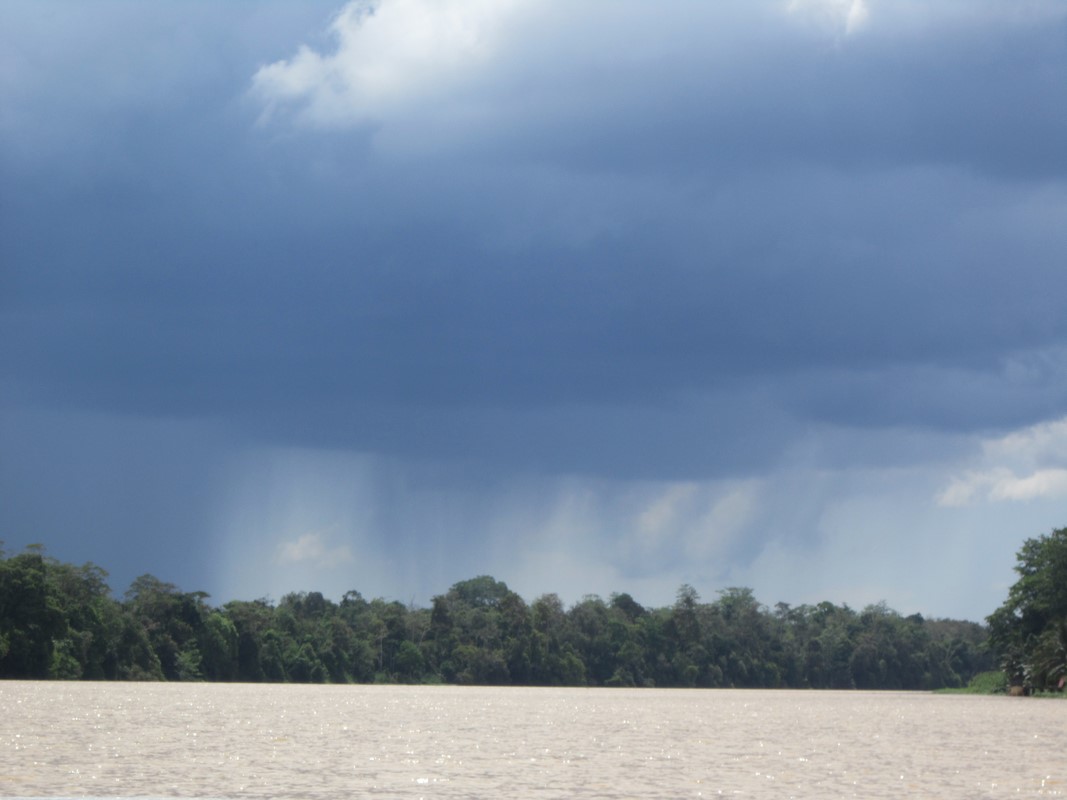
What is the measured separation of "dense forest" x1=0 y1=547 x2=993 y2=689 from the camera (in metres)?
81.1

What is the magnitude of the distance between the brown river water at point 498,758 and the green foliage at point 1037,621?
3934 centimetres

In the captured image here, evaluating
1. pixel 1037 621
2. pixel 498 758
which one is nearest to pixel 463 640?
pixel 1037 621

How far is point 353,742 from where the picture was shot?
72.4 feet

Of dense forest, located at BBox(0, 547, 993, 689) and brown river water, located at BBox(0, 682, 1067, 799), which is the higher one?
dense forest, located at BBox(0, 547, 993, 689)

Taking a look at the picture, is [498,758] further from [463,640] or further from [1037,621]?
[463,640]

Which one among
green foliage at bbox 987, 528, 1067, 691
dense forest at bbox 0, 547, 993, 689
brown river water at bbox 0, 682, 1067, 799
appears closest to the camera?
brown river water at bbox 0, 682, 1067, 799

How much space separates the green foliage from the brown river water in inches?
1549

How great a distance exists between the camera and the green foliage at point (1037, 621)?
67625 mm

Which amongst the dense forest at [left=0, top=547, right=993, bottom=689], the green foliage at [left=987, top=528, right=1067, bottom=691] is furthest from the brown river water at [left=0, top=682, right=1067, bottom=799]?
the dense forest at [left=0, top=547, right=993, bottom=689]

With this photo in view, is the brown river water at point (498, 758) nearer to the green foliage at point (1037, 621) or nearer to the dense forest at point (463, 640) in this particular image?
the green foliage at point (1037, 621)

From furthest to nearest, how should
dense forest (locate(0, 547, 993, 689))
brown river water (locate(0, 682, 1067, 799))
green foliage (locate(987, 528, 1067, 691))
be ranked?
dense forest (locate(0, 547, 993, 689)) < green foliage (locate(987, 528, 1067, 691)) < brown river water (locate(0, 682, 1067, 799))

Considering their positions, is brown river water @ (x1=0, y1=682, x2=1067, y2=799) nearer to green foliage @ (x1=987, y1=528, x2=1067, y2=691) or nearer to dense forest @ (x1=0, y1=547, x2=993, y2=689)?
green foliage @ (x1=987, y1=528, x2=1067, y2=691)

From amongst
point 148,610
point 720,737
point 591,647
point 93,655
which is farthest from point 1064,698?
point 591,647

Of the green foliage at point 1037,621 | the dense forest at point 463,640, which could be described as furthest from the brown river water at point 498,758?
the dense forest at point 463,640
